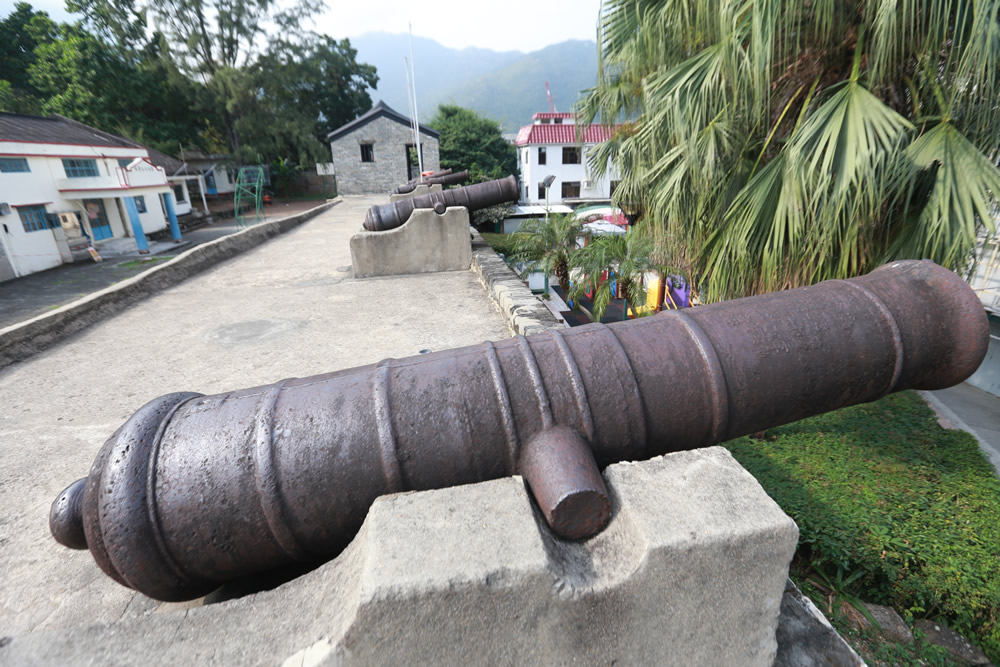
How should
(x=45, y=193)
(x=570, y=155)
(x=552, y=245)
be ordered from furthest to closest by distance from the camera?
1. (x=570, y=155)
2. (x=45, y=193)
3. (x=552, y=245)

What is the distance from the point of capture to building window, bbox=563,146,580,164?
31766 millimetres

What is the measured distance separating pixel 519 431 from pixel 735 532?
673mm

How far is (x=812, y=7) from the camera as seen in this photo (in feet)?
11.7

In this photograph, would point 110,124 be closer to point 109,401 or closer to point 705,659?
point 109,401

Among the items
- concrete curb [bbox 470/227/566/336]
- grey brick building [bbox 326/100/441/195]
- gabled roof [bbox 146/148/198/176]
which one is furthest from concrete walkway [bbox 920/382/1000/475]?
gabled roof [bbox 146/148/198/176]

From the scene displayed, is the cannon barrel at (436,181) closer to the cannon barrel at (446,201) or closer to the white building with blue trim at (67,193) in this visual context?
the cannon barrel at (446,201)

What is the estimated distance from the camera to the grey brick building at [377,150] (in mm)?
31038

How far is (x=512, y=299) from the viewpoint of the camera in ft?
15.8

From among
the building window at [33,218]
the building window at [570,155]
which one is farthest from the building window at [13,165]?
the building window at [570,155]

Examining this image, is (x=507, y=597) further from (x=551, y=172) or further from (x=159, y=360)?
(x=551, y=172)

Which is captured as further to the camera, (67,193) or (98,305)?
(67,193)

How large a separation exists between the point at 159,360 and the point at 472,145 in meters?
33.8

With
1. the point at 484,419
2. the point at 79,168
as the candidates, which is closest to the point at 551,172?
the point at 79,168

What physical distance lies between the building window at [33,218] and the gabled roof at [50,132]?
2136 mm
